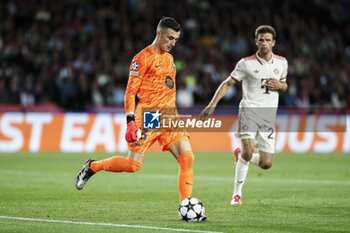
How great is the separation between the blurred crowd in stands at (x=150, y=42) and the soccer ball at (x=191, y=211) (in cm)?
1268

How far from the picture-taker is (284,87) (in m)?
8.76

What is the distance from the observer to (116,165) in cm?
787

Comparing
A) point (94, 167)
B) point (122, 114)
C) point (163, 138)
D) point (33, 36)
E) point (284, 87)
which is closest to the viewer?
point (163, 138)

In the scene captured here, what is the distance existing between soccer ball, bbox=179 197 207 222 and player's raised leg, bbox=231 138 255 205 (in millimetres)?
1750

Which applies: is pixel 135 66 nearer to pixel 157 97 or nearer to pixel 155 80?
pixel 155 80

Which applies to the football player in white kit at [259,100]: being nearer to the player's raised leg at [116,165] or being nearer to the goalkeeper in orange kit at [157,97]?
the goalkeeper in orange kit at [157,97]

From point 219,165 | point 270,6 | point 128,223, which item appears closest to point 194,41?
point 270,6

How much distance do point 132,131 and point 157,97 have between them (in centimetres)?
63

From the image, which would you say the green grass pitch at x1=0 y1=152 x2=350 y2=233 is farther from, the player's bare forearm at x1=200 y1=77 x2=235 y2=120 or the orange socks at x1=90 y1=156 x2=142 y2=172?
the player's bare forearm at x1=200 y1=77 x2=235 y2=120

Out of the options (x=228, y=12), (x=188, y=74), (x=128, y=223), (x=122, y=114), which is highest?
(x=228, y=12)

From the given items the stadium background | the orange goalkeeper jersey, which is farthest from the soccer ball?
the stadium background

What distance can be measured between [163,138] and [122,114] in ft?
38.7

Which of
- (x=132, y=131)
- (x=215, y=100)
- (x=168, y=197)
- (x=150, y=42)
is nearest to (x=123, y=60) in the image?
(x=150, y=42)

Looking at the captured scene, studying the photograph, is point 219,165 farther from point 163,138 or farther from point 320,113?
point 163,138
